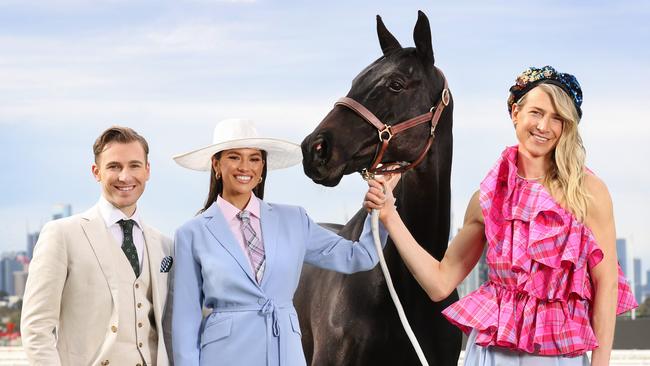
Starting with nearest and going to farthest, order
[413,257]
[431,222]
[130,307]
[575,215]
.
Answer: [575,215] → [130,307] → [413,257] → [431,222]

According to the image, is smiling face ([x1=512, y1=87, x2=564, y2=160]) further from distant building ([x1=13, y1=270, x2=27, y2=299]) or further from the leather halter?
distant building ([x1=13, y1=270, x2=27, y2=299])

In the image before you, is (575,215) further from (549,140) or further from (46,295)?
(46,295)

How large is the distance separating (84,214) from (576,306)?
5.34 feet

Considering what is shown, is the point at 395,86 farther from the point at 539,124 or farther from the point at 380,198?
the point at 539,124

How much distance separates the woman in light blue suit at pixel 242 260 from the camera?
294 centimetres

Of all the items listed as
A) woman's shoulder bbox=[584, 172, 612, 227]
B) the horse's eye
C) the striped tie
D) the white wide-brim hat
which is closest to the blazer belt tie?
the striped tie

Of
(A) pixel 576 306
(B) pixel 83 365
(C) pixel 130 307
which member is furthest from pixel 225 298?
(A) pixel 576 306

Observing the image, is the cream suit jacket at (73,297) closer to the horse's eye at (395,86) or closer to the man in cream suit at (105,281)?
the man in cream suit at (105,281)

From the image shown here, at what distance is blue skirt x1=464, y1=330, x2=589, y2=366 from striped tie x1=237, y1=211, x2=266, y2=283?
0.74m

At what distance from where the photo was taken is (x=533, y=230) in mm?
2760

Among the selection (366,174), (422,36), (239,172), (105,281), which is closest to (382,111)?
(366,174)

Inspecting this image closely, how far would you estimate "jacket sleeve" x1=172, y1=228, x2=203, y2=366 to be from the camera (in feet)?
9.49

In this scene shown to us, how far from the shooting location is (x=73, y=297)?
292 cm

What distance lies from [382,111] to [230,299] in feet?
3.03
